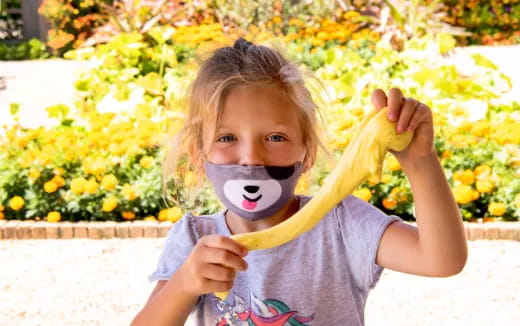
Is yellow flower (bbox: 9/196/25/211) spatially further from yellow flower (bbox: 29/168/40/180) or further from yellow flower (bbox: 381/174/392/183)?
yellow flower (bbox: 381/174/392/183)

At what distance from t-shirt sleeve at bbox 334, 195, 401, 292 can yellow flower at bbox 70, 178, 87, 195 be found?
2.84 metres

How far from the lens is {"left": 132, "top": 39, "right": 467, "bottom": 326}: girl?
143 centimetres

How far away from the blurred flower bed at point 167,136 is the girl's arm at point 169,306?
2.57 ft

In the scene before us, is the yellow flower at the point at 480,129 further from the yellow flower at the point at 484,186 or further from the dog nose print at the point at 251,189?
the dog nose print at the point at 251,189

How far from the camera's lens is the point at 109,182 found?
413 cm

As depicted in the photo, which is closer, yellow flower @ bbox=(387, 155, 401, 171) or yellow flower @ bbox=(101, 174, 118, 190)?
yellow flower @ bbox=(387, 155, 401, 171)

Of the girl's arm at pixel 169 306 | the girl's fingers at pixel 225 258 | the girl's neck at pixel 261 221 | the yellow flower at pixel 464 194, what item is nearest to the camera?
the girl's fingers at pixel 225 258

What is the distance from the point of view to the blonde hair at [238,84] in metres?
1.54

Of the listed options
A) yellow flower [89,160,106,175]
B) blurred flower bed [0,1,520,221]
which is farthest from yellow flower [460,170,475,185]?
yellow flower [89,160,106,175]

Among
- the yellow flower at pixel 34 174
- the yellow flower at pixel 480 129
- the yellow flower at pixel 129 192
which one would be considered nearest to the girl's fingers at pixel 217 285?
the yellow flower at pixel 129 192

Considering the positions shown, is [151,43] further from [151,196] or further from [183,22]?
[151,196]

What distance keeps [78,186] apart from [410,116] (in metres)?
3.23

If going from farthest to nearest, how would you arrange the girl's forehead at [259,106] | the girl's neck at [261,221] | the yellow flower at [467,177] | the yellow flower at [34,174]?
the yellow flower at [34,174], the yellow flower at [467,177], the girl's neck at [261,221], the girl's forehead at [259,106]

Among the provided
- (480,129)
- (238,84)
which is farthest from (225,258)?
(480,129)
